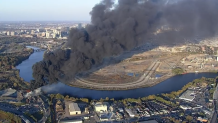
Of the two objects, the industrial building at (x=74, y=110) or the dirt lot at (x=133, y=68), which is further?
the dirt lot at (x=133, y=68)

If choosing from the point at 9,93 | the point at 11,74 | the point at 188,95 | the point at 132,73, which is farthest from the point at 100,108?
the point at 11,74

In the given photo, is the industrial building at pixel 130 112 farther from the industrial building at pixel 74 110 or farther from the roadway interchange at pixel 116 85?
the roadway interchange at pixel 116 85

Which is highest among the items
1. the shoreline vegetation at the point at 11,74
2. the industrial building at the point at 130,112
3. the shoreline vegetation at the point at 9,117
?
the shoreline vegetation at the point at 11,74

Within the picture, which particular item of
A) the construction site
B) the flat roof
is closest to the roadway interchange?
the construction site

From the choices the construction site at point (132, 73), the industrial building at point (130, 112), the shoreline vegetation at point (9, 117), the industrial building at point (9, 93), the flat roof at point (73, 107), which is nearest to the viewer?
the shoreline vegetation at point (9, 117)

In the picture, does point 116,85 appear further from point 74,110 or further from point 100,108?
point 74,110

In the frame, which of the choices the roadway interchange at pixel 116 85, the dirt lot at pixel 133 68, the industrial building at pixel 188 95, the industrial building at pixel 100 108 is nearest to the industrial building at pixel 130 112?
the industrial building at pixel 100 108
